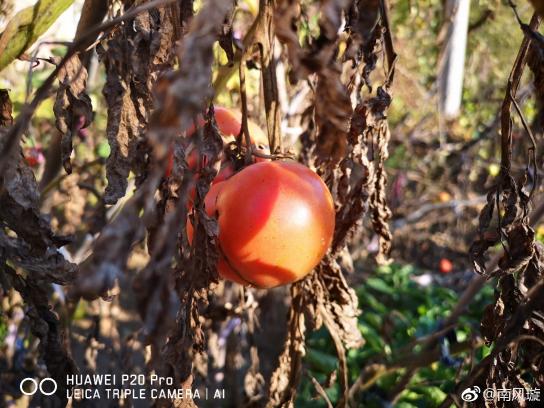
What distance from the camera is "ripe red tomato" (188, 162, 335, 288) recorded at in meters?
0.73

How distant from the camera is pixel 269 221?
74cm

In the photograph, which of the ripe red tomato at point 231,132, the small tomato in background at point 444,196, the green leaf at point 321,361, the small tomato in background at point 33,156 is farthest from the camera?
the small tomato in background at point 444,196

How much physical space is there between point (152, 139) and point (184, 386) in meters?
0.45

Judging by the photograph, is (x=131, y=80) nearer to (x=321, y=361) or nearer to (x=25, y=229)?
(x=25, y=229)

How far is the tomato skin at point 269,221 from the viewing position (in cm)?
73

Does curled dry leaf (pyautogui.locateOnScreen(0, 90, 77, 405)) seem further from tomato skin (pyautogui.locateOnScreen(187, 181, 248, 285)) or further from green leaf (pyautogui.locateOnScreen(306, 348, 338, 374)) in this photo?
green leaf (pyautogui.locateOnScreen(306, 348, 338, 374))

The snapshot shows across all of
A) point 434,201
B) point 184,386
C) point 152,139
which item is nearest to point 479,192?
point 434,201

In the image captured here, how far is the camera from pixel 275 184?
2.42 feet

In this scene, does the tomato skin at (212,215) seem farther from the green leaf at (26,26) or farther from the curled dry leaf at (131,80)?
the green leaf at (26,26)

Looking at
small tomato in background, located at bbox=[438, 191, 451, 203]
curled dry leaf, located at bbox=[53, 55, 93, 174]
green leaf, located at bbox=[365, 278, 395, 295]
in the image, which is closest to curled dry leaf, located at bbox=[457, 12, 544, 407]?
curled dry leaf, located at bbox=[53, 55, 93, 174]

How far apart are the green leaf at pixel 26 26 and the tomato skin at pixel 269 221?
32 centimetres

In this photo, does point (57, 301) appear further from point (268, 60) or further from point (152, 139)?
point (152, 139)

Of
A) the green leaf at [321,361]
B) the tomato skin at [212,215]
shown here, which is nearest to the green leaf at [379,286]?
the green leaf at [321,361]

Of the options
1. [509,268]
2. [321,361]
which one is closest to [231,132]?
[509,268]
